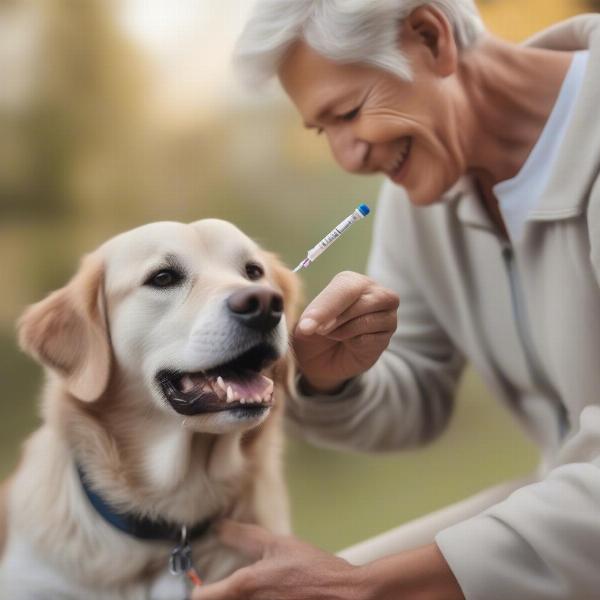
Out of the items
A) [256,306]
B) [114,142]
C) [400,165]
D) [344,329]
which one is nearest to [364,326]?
[344,329]

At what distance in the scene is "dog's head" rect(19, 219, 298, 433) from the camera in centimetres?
65

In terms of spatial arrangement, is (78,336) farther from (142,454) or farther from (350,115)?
(350,115)

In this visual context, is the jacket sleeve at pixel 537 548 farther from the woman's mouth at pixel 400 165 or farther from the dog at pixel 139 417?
the woman's mouth at pixel 400 165

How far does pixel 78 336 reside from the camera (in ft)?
2.41

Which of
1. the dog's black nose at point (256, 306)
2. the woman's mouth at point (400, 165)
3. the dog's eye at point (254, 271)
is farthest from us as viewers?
the woman's mouth at point (400, 165)

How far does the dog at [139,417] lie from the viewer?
0.68 metres

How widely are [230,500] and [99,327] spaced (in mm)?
228

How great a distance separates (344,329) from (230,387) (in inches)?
5.6

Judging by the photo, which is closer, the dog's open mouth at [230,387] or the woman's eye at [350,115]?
the dog's open mouth at [230,387]

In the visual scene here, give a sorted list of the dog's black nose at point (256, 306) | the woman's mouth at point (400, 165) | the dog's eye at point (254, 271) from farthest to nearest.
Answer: the woman's mouth at point (400, 165) < the dog's eye at point (254, 271) < the dog's black nose at point (256, 306)

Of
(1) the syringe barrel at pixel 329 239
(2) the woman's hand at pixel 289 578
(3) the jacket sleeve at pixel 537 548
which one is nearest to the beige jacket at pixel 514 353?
(3) the jacket sleeve at pixel 537 548

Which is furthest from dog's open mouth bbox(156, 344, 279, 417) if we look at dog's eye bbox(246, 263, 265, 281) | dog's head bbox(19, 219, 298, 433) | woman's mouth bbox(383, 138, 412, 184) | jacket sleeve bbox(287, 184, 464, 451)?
→ woman's mouth bbox(383, 138, 412, 184)

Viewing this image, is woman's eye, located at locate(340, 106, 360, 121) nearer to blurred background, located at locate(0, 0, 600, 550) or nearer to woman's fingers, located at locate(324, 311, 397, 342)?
blurred background, located at locate(0, 0, 600, 550)

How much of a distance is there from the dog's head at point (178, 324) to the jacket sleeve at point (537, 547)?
249 millimetres
